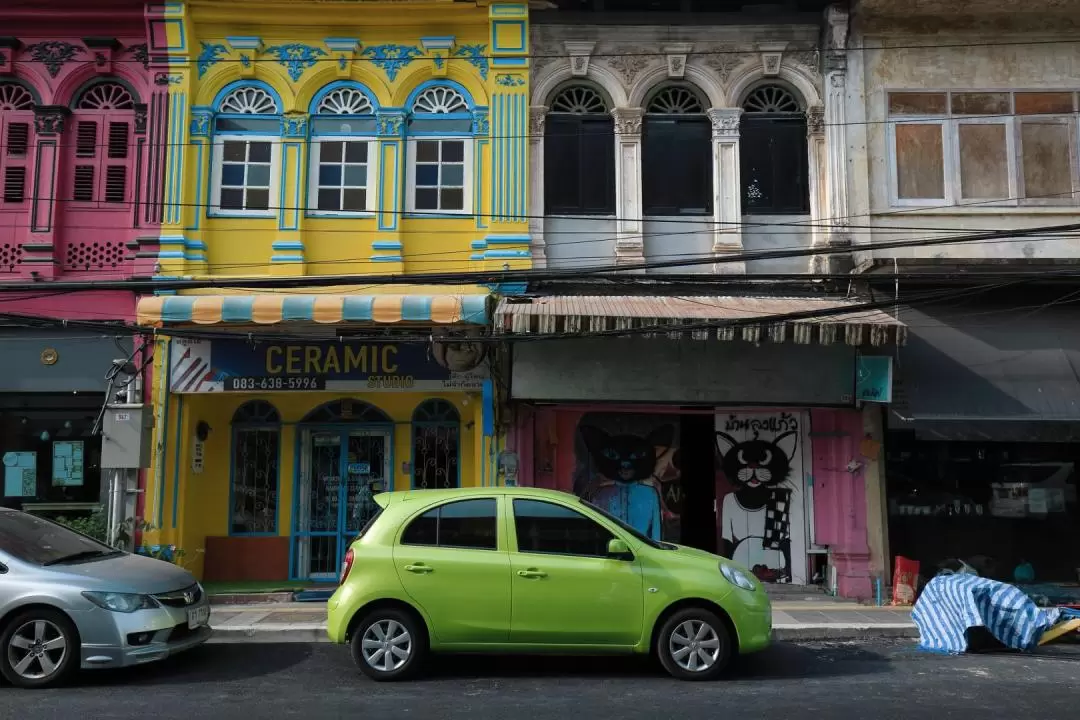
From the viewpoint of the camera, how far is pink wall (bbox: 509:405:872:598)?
1156 centimetres

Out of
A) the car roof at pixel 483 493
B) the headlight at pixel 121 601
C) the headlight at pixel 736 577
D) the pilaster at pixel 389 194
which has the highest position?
the pilaster at pixel 389 194

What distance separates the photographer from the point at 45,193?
12.2 meters

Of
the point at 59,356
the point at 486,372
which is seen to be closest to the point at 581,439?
the point at 486,372

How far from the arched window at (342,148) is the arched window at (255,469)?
10.7 feet

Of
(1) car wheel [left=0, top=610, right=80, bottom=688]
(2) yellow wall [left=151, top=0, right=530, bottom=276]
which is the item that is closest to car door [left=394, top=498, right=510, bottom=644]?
(1) car wheel [left=0, top=610, right=80, bottom=688]

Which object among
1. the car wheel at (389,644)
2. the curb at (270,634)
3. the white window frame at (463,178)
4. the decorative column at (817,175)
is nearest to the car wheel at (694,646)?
the car wheel at (389,644)

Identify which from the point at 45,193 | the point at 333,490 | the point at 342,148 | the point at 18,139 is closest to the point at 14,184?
the point at 45,193

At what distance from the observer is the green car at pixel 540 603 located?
7.10 metres

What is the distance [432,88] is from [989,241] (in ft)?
26.3

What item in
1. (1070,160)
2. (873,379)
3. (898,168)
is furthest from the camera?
(898,168)

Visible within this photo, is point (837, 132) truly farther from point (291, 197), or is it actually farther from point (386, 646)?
point (386, 646)

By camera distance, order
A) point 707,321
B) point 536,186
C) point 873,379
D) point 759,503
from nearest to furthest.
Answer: point 707,321 < point 873,379 < point 759,503 < point 536,186

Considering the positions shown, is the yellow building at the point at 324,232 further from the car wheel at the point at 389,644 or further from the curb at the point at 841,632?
the car wheel at the point at 389,644

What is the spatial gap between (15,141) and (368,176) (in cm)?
511
